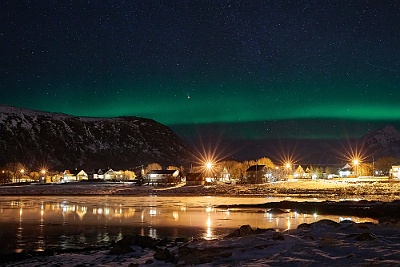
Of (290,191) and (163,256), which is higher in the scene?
(163,256)

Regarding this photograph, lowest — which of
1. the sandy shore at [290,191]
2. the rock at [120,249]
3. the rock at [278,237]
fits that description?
the sandy shore at [290,191]

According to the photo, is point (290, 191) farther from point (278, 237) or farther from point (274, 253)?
point (274, 253)

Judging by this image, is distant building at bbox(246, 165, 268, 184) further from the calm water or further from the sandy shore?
the calm water

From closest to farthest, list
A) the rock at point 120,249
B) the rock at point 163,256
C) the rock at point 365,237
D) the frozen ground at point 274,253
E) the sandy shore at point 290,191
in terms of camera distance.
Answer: the frozen ground at point 274,253 < the rock at point 163,256 < the rock at point 365,237 < the rock at point 120,249 < the sandy shore at point 290,191

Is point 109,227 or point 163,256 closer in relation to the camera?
point 163,256

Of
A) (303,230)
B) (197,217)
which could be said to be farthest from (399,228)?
(197,217)

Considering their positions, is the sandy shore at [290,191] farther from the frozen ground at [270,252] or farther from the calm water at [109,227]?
the frozen ground at [270,252]

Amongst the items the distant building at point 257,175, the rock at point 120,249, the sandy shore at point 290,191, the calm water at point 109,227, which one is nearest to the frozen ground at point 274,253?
the rock at point 120,249

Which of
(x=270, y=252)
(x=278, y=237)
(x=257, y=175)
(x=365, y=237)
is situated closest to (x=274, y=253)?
(x=270, y=252)

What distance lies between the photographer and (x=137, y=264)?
16891 millimetres

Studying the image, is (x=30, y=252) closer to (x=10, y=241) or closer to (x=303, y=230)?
(x=10, y=241)

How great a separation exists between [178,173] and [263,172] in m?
46.0

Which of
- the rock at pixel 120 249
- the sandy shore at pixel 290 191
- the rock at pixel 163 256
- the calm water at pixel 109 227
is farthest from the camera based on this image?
the sandy shore at pixel 290 191

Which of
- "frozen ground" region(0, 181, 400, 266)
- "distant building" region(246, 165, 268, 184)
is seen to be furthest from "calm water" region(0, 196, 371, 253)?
"distant building" region(246, 165, 268, 184)
